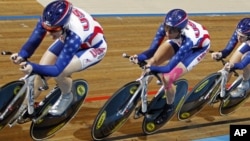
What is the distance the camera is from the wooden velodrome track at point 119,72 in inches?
203

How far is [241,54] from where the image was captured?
18.1ft

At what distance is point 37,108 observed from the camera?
448 centimetres

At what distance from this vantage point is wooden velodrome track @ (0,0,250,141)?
515 centimetres

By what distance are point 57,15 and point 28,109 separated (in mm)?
917

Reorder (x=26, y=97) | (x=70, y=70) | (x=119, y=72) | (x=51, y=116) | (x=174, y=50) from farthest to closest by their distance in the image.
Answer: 1. (x=119, y=72)
2. (x=174, y=50)
3. (x=51, y=116)
4. (x=70, y=70)
5. (x=26, y=97)

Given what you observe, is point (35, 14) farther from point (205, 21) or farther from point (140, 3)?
point (205, 21)

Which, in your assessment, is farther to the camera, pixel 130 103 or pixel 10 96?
pixel 130 103

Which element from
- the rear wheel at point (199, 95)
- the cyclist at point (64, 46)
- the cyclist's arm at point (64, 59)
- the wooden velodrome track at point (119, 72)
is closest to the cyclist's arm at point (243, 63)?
the rear wheel at point (199, 95)

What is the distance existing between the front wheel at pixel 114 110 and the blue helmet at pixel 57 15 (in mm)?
960

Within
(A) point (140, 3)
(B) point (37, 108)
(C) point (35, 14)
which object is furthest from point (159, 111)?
(A) point (140, 3)

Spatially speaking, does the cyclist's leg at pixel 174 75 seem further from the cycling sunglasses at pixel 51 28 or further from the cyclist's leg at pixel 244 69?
the cycling sunglasses at pixel 51 28

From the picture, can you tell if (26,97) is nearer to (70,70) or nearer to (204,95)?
(70,70)

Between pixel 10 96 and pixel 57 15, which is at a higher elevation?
pixel 57 15

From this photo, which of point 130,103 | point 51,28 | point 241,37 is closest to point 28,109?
point 51,28
